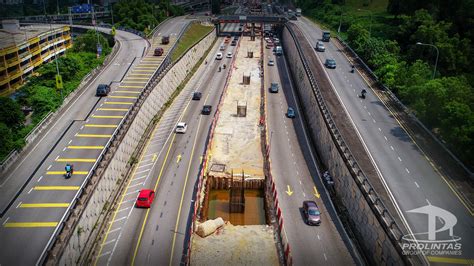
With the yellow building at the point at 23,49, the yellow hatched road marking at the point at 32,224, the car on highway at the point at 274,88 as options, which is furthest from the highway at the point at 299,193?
the yellow building at the point at 23,49

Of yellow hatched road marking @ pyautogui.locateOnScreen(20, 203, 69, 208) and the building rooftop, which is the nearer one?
yellow hatched road marking @ pyautogui.locateOnScreen(20, 203, 69, 208)

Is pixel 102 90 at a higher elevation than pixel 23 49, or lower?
lower

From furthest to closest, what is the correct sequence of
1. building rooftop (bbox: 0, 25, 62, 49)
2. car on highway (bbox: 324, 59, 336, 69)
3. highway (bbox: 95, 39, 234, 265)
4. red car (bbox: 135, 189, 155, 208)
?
car on highway (bbox: 324, 59, 336, 69)
building rooftop (bbox: 0, 25, 62, 49)
red car (bbox: 135, 189, 155, 208)
highway (bbox: 95, 39, 234, 265)

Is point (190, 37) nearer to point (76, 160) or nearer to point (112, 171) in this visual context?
point (112, 171)

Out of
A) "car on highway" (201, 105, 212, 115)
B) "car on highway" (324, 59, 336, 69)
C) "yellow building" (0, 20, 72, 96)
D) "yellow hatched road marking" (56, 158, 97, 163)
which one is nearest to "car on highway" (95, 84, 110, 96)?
"car on highway" (201, 105, 212, 115)

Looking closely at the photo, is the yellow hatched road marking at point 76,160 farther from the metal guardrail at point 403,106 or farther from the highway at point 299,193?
the metal guardrail at point 403,106

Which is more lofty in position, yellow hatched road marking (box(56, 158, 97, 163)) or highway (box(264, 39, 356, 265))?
yellow hatched road marking (box(56, 158, 97, 163))

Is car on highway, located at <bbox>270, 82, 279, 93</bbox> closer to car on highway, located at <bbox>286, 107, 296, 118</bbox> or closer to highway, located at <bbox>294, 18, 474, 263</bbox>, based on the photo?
car on highway, located at <bbox>286, 107, 296, 118</bbox>

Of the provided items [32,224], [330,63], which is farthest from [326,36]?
[32,224]
